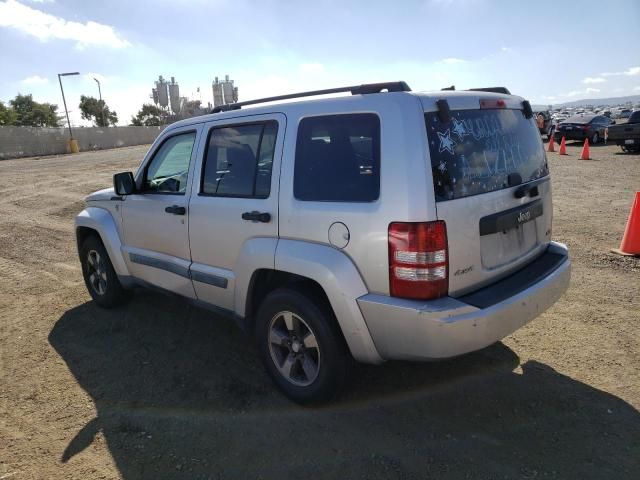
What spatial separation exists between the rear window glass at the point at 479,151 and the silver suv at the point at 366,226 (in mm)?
10

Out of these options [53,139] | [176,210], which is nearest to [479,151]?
[176,210]

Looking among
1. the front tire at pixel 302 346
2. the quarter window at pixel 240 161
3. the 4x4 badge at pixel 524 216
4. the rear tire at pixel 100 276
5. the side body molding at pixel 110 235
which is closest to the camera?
the front tire at pixel 302 346

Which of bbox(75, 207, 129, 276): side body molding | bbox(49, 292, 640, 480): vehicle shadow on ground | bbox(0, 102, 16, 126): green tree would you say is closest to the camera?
bbox(49, 292, 640, 480): vehicle shadow on ground

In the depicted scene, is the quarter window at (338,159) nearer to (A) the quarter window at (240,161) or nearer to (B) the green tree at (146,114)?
(A) the quarter window at (240,161)

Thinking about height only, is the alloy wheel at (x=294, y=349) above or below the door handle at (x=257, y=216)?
below

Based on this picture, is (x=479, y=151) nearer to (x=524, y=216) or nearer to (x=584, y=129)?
(x=524, y=216)

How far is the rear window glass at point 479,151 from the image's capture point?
8.52 ft

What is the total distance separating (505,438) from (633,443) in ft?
2.29

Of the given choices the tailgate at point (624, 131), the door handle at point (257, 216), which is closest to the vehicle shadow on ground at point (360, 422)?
the door handle at point (257, 216)

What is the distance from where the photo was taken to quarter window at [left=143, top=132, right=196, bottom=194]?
3.97m

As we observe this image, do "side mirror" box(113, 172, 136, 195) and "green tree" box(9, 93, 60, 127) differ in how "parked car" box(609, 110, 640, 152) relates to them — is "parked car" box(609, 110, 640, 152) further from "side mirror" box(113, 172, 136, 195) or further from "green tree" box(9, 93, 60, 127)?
"green tree" box(9, 93, 60, 127)

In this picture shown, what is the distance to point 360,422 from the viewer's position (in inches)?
119

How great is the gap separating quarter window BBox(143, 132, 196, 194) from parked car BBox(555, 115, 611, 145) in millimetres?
23143

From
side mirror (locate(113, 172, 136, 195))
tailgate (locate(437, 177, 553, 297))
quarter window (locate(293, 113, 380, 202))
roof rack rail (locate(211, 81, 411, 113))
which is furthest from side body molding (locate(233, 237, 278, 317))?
side mirror (locate(113, 172, 136, 195))
